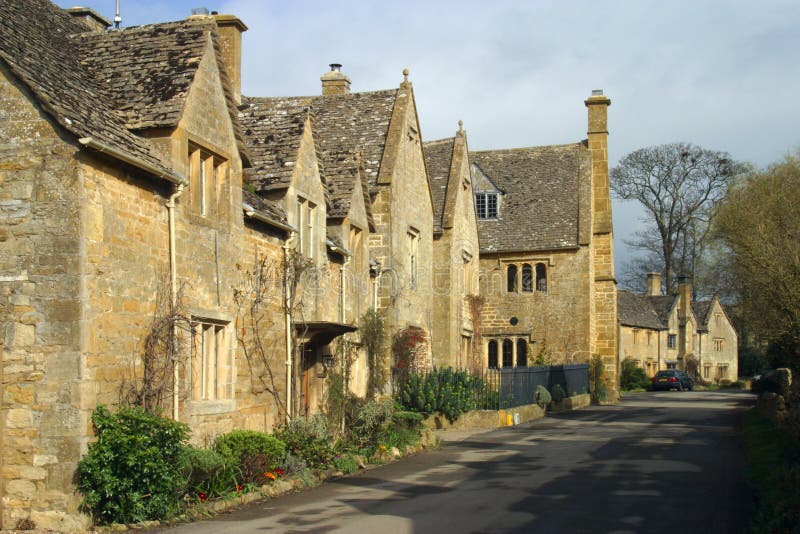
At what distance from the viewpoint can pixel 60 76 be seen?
1306cm

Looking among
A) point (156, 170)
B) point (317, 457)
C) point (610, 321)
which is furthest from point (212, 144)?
point (610, 321)

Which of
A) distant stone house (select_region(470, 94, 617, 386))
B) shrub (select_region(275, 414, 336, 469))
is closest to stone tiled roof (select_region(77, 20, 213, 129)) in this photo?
shrub (select_region(275, 414, 336, 469))

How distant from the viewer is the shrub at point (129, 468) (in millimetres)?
10953

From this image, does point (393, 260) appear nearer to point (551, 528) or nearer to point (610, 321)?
point (551, 528)

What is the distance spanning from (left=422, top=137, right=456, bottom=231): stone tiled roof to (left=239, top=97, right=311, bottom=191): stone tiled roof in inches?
473

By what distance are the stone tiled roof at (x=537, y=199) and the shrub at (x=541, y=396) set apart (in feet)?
33.1

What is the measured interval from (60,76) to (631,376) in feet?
171

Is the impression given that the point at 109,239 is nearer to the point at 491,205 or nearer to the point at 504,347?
the point at 504,347

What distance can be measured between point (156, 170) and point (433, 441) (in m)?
10.6

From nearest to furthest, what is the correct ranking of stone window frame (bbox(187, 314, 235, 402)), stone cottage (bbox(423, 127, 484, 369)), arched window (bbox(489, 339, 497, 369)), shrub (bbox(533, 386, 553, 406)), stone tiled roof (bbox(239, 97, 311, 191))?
stone window frame (bbox(187, 314, 235, 402))
stone tiled roof (bbox(239, 97, 311, 191))
stone cottage (bbox(423, 127, 484, 369))
shrub (bbox(533, 386, 553, 406))
arched window (bbox(489, 339, 497, 369))

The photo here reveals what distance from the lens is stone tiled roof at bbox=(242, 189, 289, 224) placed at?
655 inches

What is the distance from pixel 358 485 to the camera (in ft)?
48.9

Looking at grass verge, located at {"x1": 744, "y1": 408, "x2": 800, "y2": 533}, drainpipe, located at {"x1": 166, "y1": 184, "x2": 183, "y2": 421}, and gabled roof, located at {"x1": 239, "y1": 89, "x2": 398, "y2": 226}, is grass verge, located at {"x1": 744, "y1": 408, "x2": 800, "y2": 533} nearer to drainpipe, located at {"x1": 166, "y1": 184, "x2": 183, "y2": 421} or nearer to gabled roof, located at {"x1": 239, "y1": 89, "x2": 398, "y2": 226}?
drainpipe, located at {"x1": 166, "y1": 184, "x2": 183, "y2": 421}

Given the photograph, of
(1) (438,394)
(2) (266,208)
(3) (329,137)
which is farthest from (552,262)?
(2) (266,208)
